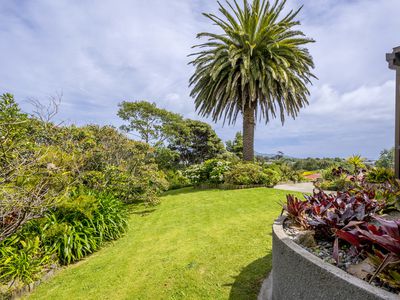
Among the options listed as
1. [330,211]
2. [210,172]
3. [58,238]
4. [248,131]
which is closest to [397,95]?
[330,211]

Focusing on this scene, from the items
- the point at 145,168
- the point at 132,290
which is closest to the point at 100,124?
the point at 145,168

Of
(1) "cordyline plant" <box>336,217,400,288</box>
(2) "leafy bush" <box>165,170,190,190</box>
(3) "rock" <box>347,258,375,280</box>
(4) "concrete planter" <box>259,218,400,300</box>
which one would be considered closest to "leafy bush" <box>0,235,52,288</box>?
(4) "concrete planter" <box>259,218,400,300</box>

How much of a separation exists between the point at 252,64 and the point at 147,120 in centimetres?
1008

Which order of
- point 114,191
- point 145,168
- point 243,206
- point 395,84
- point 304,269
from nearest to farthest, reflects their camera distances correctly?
point 304,269, point 395,84, point 243,206, point 114,191, point 145,168

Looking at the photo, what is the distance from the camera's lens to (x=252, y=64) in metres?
11.3

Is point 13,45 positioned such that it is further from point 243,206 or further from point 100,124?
point 243,206

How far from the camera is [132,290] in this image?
3324 millimetres

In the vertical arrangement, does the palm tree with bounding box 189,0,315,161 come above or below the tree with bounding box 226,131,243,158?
above

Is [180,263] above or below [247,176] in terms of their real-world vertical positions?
below

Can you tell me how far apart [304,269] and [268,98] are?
1054 centimetres

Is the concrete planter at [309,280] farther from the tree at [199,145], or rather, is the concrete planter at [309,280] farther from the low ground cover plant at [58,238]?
the tree at [199,145]

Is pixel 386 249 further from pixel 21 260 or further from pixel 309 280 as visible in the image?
pixel 21 260

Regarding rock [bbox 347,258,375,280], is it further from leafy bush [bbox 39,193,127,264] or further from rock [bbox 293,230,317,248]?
leafy bush [bbox 39,193,127,264]

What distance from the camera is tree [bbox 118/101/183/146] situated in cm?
1781
